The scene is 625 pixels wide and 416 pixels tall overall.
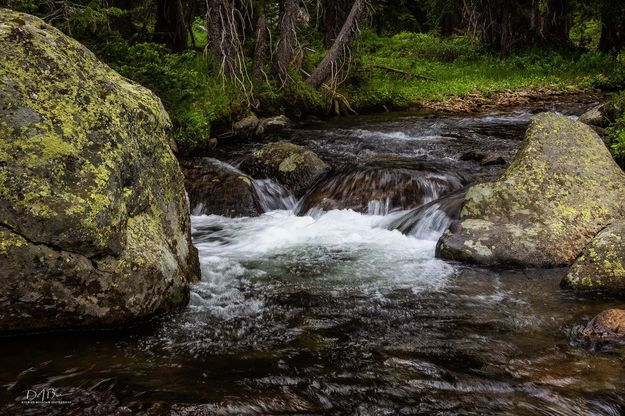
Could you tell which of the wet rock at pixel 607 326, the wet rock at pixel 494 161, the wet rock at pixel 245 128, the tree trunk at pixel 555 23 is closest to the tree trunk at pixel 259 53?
the wet rock at pixel 245 128

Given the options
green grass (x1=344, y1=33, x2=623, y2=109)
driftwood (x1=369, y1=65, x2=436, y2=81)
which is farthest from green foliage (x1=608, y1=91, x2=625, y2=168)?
driftwood (x1=369, y1=65, x2=436, y2=81)

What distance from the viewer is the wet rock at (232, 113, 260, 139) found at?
42.7 feet

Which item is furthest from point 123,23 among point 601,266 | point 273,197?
point 601,266

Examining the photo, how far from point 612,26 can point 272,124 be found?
53.1ft

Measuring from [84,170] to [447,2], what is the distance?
24.9 meters

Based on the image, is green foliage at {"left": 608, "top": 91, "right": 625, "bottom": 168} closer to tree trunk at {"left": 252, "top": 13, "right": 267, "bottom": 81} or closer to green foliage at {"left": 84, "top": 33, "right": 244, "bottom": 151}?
green foliage at {"left": 84, "top": 33, "right": 244, "bottom": 151}

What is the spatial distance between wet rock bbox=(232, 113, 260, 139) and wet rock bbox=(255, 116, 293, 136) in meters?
0.20

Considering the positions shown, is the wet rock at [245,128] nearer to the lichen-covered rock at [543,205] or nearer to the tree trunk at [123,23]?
the tree trunk at [123,23]

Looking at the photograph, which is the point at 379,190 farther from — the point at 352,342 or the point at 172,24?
the point at 172,24

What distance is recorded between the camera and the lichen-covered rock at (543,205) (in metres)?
6.10

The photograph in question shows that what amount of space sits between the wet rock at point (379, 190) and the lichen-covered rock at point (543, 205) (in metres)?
2.11

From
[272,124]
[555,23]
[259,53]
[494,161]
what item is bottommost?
[494,161]

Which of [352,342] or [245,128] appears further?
[245,128]

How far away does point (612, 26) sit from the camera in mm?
22141
